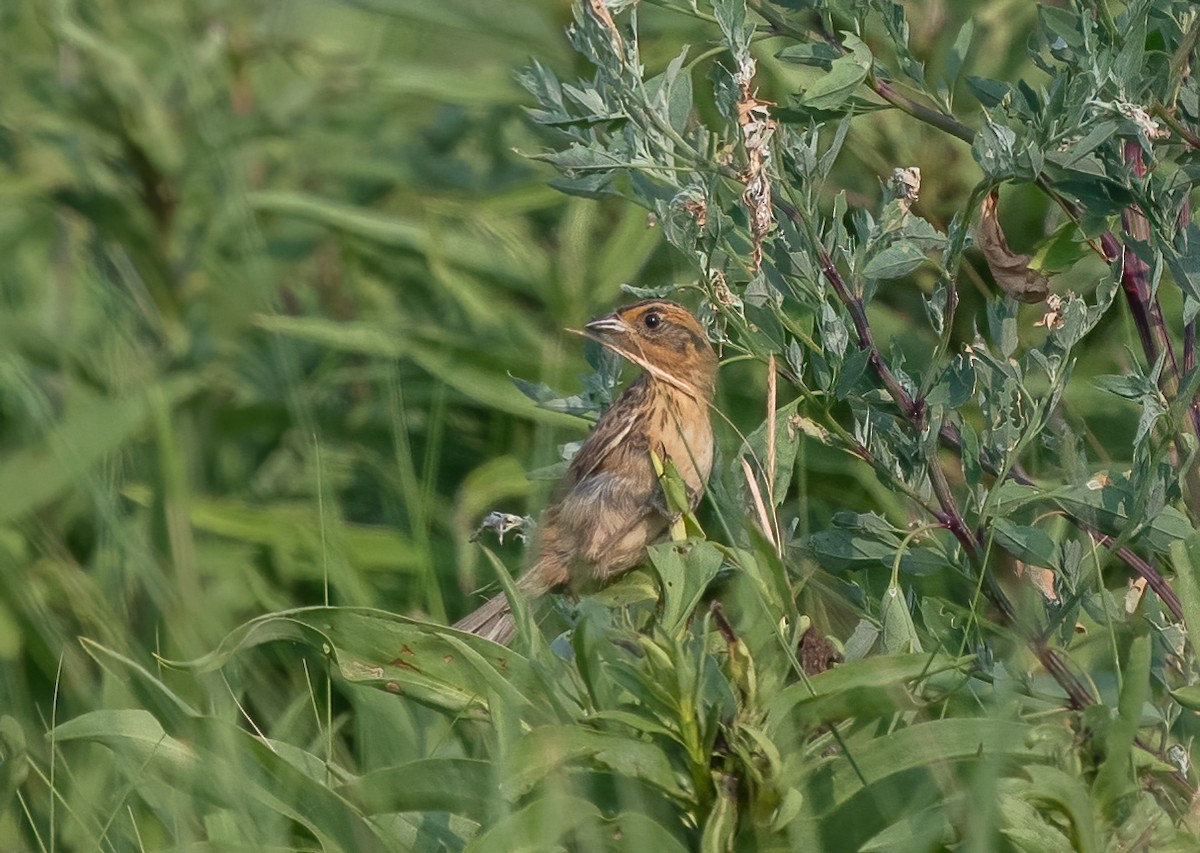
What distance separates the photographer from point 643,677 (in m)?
2.36

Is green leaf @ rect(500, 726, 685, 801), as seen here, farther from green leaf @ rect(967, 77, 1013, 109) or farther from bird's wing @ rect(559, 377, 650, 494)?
bird's wing @ rect(559, 377, 650, 494)

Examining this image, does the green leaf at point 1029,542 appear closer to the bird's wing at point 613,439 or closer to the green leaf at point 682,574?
the green leaf at point 682,574

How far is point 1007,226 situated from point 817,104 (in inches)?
70.9

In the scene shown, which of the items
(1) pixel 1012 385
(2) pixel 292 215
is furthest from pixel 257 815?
(2) pixel 292 215

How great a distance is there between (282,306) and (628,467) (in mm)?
2381

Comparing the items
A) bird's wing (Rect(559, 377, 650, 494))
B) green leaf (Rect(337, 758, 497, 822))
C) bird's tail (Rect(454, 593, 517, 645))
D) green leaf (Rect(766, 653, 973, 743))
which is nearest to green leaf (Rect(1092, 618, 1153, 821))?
green leaf (Rect(766, 653, 973, 743))

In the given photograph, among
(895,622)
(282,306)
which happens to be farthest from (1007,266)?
(282,306)

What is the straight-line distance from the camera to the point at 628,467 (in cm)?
390

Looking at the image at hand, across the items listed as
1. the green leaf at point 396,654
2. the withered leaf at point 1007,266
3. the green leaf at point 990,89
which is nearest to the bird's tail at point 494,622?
the green leaf at point 396,654

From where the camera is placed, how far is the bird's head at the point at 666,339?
421 centimetres

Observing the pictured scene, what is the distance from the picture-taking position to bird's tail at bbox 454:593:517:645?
11.2 ft

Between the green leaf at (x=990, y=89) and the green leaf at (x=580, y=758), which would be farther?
the green leaf at (x=990, y=89)

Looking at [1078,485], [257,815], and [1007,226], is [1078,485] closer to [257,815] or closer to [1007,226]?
[257,815]

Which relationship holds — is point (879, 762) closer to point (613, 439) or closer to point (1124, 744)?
point (1124, 744)
